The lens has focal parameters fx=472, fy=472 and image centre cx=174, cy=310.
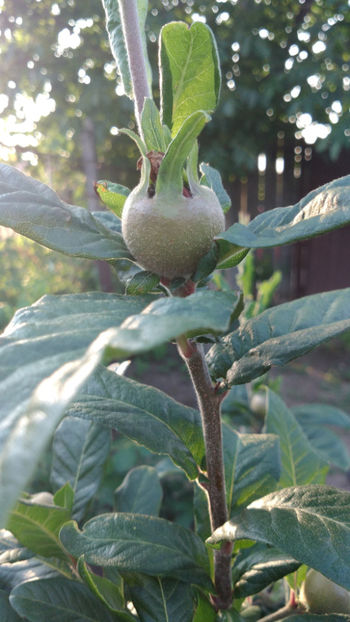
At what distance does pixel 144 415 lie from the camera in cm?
61

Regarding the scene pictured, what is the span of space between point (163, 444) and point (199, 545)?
18 cm

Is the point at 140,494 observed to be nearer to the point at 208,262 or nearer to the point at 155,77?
the point at 208,262

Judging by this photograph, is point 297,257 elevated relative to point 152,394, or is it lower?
lower

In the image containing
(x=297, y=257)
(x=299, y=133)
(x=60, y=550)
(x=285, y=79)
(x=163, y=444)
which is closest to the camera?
(x=163, y=444)

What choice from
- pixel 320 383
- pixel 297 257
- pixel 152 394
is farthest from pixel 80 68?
pixel 152 394

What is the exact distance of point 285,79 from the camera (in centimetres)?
427

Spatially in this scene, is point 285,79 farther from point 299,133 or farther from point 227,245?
point 227,245

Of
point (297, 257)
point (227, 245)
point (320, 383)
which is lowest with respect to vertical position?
point (320, 383)

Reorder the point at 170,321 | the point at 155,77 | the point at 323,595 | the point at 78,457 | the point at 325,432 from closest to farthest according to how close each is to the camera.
Answer: the point at 170,321, the point at 323,595, the point at 78,457, the point at 325,432, the point at 155,77

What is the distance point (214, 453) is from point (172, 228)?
30 centimetres

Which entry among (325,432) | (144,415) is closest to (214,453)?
(144,415)

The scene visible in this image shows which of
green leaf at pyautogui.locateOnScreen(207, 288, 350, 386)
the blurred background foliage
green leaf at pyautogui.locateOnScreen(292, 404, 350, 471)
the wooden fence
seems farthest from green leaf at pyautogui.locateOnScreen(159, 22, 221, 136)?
the wooden fence

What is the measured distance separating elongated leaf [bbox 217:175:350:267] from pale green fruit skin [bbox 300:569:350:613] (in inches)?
19.4

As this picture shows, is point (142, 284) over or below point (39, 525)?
over
